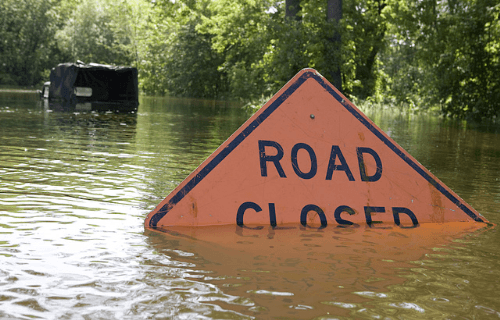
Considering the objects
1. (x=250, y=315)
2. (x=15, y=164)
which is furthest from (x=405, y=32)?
(x=250, y=315)

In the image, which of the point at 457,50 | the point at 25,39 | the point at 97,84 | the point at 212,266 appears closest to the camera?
the point at 212,266

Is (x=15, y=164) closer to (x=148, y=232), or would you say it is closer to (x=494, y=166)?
(x=148, y=232)

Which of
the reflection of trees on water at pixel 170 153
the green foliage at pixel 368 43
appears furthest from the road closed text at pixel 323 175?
the green foliage at pixel 368 43

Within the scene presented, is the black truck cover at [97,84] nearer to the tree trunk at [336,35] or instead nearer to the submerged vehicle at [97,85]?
the submerged vehicle at [97,85]

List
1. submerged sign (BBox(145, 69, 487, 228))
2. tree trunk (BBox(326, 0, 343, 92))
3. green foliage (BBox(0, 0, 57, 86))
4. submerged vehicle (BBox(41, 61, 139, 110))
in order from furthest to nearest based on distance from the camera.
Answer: green foliage (BBox(0, 0, 57, 86))
submerged vehicle (BBox(41, 61, 139, 110))
tree trunk (BBox(326, 0, 343, 92))
submerged sign (BBox(145, 69, 487, 228))

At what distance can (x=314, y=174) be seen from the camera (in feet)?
14.7

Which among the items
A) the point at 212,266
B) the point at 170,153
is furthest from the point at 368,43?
the point at 212,266

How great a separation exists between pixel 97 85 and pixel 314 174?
2602 centimetres

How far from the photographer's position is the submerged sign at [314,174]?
436 cm

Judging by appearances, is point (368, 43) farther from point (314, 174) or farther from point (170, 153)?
point (314, 174)

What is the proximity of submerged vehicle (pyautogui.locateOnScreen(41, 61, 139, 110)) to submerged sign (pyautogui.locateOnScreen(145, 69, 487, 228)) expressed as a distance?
24739 millimetres

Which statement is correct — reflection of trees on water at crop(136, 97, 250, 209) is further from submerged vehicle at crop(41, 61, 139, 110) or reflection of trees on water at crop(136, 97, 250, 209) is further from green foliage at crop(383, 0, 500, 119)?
submerged vehicle at crop(41, 61, 139, 110)

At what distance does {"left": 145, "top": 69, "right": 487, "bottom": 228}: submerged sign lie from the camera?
14.3 ft

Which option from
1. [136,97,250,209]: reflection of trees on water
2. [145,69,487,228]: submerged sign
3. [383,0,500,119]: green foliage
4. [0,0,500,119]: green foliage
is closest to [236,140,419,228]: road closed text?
[145,69,487,228]: submerged sign
